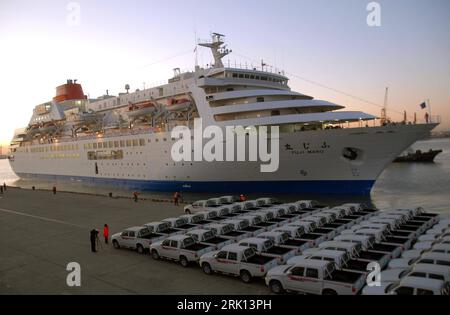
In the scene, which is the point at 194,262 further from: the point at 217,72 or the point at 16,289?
the point at 217,72

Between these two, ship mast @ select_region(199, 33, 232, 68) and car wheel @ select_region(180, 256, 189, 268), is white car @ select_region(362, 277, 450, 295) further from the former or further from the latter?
ship mast @ select_region(199, 33, 232, 68)

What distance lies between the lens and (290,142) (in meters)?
31.2

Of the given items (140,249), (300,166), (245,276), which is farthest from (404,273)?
(300,166)

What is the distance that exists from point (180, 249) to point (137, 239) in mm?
3128

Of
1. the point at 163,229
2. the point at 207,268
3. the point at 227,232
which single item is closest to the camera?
the point at 207,268

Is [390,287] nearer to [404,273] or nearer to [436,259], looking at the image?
[404,273]

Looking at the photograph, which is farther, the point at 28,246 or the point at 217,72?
the point at 217,72

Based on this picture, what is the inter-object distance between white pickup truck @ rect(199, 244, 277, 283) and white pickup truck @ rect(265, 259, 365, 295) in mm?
769

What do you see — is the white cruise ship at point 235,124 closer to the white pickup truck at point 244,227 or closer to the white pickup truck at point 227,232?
the white pickup truck at point 244,227

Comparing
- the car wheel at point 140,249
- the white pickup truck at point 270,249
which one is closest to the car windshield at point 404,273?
the white pickup truck at point 270,249

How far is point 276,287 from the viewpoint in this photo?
36.4 feet

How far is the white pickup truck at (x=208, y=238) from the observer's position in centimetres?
1564
